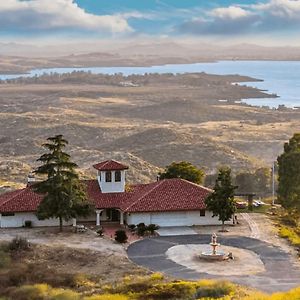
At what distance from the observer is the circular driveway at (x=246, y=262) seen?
3341 cm

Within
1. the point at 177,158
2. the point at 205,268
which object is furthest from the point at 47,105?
the point at 205,268

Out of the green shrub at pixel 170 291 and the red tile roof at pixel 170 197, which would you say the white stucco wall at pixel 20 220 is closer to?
the red tile roof at pixel 170 197

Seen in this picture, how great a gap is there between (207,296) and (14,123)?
111 metres

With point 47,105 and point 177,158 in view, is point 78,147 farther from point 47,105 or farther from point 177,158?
point 47,105

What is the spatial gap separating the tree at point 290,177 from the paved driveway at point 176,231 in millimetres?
7666

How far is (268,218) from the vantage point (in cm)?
5044

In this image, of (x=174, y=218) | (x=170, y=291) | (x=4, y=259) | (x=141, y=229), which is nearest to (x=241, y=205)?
(x=174, y=218)

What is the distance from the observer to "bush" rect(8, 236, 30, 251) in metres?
39.6

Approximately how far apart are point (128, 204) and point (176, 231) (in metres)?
3.98

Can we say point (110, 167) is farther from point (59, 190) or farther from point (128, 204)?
point (59, 190)

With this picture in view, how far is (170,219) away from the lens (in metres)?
47.2

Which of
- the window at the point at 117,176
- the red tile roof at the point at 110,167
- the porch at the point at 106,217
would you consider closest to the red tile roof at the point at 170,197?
the porch at the point at 106,217

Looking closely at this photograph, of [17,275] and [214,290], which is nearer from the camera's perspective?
[214,290]

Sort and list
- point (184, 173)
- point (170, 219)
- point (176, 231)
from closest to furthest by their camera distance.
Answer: point (176, 231) < point (170, 219) < point (184, 173)
